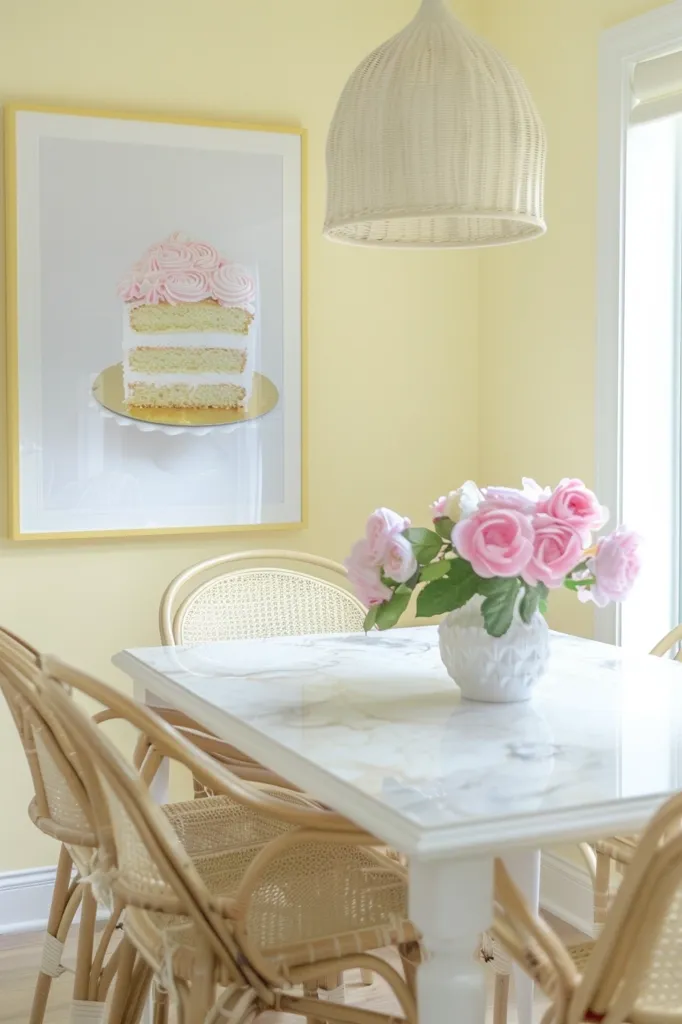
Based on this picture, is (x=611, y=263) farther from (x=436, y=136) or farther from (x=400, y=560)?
(x=400, y=560)

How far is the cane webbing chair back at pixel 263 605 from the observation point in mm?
2885

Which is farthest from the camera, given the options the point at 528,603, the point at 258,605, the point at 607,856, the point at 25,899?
the point at 25,899

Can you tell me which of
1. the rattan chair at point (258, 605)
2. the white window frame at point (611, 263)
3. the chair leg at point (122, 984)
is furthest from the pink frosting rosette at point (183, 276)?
the chair leg at point (122, 984)

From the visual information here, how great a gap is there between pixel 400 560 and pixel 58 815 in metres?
0.69

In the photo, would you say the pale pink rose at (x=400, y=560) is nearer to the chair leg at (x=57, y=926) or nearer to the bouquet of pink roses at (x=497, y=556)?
the bouquet of pink roses at (x=497, y=556)

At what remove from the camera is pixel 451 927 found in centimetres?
141

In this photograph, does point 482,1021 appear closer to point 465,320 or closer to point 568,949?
point 568,949

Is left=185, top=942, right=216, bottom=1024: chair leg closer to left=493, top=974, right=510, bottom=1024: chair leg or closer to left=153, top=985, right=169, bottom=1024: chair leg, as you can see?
left=153, top=985, right=169, bottom=1024: chair leg

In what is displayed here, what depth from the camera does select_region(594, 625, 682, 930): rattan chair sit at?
7.18 ft

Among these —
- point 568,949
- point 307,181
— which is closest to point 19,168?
point 307,181

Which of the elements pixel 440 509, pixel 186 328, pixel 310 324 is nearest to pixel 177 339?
pixel 186 328

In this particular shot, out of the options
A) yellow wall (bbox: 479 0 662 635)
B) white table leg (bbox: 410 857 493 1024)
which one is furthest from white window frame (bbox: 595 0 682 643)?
white table leg (bbox: 410 857 493 1024)

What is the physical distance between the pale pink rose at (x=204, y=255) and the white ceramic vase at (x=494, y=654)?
152 cm

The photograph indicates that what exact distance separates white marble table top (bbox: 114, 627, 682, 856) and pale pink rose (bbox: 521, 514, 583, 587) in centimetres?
22
